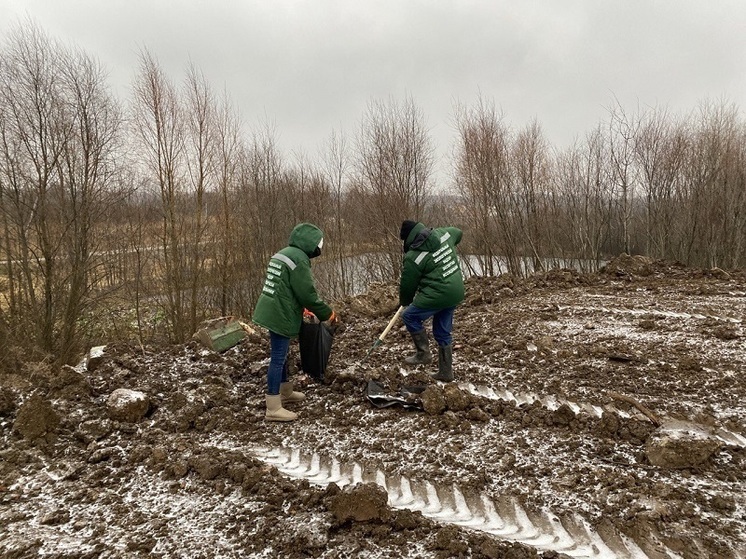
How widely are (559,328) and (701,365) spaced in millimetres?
1612

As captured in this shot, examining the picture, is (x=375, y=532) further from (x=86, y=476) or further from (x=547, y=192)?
(x=547, y=192)

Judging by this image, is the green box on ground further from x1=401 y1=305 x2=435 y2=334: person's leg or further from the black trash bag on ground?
x1=401 y1=305 x2=435 y2=334: person's leg

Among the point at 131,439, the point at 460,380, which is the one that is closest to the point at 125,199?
the point at 131,439

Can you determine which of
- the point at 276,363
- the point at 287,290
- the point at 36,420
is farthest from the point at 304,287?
the point at 36,420

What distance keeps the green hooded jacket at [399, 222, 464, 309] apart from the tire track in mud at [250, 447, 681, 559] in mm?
1643

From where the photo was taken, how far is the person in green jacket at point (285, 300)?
3.56 m

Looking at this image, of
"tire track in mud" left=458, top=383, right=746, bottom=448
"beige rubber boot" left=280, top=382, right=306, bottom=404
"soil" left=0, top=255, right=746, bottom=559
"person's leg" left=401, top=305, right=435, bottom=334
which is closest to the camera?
"soil" left=0, top=255, right=746, bottom=559

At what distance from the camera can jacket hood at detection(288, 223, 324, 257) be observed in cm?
364

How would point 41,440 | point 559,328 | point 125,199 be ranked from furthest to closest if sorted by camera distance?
1. point 125,199
2. point 559,328
3. point 41,440

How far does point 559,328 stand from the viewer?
5527 mm

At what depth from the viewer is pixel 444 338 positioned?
164 inches

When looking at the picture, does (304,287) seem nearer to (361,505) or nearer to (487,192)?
(361,505)

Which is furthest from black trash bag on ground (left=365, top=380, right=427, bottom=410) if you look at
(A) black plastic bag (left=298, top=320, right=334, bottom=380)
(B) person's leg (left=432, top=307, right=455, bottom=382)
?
(A) black plastic bag (left=298, top=320, right=334, bottom=380)

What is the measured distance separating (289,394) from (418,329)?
4.68ft
